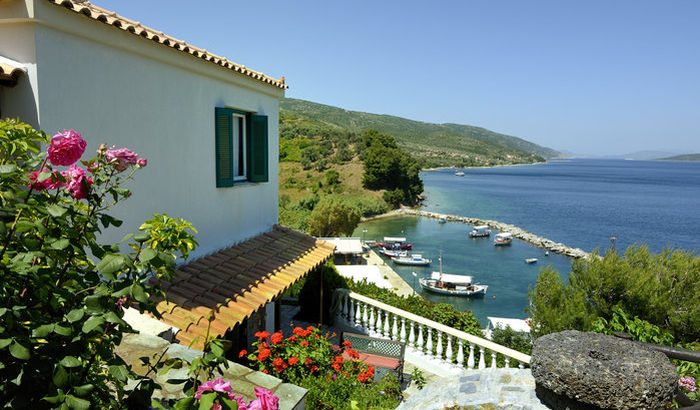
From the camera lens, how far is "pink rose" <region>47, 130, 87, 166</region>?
2.12m

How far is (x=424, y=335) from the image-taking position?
8.62 m

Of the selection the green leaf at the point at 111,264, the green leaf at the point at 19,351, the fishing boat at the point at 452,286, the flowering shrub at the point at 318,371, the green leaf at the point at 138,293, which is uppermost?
the green leaf at the point at 111,264

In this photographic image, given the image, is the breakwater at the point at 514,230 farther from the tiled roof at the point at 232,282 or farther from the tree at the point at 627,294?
the tiled roof at the point at 232,282

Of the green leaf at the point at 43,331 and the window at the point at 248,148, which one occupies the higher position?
the window at the point at 248,148

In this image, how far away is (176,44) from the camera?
19.4ft

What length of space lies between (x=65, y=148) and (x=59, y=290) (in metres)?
0.74

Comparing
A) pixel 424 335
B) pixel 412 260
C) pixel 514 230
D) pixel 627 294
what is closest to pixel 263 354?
pixel 424 335

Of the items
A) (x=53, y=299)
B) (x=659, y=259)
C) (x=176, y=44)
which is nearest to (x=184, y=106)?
(x=176, y=44)

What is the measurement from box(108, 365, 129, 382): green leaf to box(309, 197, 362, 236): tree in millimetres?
38016

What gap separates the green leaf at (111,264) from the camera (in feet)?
5.90

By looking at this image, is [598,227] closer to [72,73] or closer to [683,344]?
[683,344]

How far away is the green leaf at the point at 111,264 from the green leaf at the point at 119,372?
423mm

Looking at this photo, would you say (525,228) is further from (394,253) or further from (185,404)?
(185,404)

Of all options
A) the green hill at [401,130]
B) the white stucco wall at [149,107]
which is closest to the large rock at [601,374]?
the white stucco wall at [149,107]
